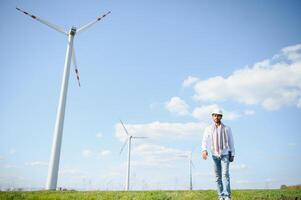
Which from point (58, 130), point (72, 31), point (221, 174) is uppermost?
point (72, 31)

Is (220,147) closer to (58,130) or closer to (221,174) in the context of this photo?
(221,174)

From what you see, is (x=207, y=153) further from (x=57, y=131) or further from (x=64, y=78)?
(x=64, y=78)

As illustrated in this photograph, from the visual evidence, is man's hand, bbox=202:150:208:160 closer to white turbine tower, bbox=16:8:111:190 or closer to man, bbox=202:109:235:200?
man, bbox=202:109:235:200

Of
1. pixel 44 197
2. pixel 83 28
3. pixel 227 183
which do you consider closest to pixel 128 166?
pixel 83 28

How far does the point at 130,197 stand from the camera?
12109 mm

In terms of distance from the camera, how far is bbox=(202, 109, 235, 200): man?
10.4 metres

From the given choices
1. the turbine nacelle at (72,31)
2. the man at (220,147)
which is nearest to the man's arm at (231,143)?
the man at (220,147)

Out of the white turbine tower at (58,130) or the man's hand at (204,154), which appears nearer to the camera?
the man's hand at (204,154)

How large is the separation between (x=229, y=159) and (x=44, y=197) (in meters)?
7.59

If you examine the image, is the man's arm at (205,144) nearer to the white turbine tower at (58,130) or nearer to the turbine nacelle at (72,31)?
the white turbine tower at (58,130)

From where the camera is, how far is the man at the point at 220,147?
34.1 feet

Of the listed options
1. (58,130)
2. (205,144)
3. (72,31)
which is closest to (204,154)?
(205,144)

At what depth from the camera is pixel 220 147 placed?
10.5 m

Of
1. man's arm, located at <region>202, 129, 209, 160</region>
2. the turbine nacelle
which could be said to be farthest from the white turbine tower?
man's arm, located at <region>202, 129, 209, 160</region>
